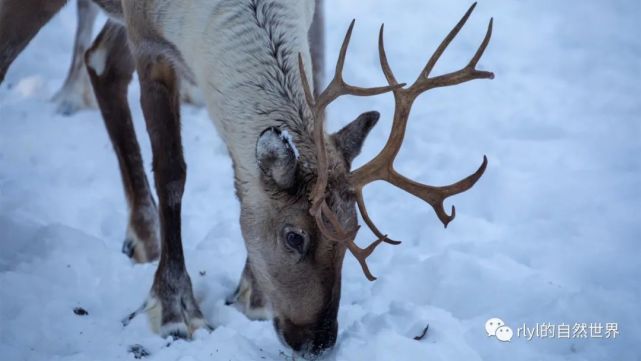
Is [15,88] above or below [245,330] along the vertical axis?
below

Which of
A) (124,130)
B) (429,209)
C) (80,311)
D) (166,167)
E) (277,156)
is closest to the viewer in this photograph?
(277,156)

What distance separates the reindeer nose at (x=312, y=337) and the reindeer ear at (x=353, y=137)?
29.8 inches

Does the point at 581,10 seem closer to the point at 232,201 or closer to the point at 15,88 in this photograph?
the point at 232,201

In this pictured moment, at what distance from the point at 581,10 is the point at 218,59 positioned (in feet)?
17.0

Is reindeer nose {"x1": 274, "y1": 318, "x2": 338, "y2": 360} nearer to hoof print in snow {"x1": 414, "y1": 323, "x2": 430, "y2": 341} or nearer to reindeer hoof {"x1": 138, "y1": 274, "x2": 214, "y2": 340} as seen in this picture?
hoof print in snow {"x1": 414, "y1": 323, "x2": 430, "y2": 341}

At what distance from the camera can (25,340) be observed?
3.51 meters

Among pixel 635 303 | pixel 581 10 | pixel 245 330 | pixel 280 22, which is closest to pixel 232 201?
pixel 245 330

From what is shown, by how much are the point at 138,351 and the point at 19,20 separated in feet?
7.31

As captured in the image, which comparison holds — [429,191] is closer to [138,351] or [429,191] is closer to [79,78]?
[138,351]

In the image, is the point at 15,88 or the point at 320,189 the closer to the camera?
the point at 320,189

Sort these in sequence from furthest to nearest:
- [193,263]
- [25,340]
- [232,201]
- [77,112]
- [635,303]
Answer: [77,112]
[232,201]
[193,263]
[635,303]
[25,340]

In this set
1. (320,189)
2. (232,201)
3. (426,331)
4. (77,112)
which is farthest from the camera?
(77,112)

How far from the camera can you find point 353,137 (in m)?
3.63

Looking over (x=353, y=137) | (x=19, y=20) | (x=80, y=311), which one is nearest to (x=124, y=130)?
(x=19, y=20)
